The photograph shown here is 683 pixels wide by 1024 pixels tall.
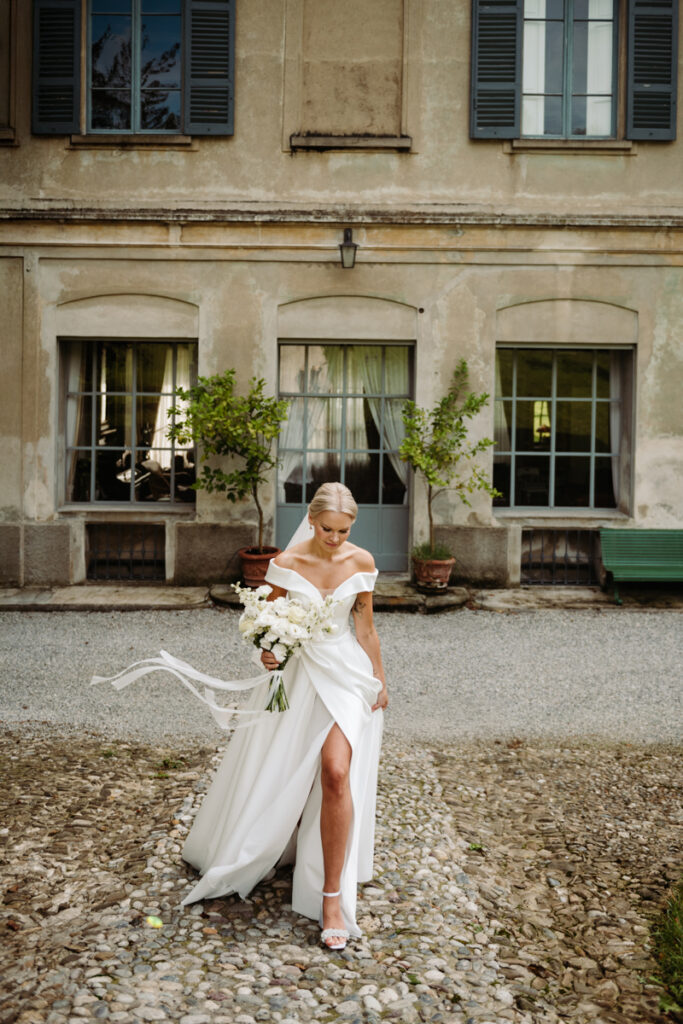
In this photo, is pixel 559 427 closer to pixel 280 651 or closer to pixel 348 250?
pixel 348 250

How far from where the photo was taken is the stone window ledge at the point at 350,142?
34.6ft

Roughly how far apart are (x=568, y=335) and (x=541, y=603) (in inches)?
119

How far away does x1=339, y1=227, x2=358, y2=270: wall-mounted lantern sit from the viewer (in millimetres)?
10430

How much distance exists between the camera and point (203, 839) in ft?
13.5

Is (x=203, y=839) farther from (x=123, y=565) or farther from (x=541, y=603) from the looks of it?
(x=123, y=565)

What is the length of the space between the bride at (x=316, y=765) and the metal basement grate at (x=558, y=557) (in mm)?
7356

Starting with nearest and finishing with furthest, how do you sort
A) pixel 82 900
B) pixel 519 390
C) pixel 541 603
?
pixel 82 900, pixel 541 603, pixel 519 390

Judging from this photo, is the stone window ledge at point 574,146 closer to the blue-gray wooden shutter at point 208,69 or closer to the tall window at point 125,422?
the blue-gray wooden shutter at point 208,69

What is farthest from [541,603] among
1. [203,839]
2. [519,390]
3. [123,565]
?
[203,839]

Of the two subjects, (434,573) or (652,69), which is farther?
(652,69)

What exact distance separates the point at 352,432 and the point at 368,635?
725cm

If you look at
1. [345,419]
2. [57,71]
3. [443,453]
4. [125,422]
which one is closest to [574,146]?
[443,453]

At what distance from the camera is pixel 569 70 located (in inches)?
423

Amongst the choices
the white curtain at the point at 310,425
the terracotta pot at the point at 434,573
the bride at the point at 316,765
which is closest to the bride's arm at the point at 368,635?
the bride at the point at 316,765
